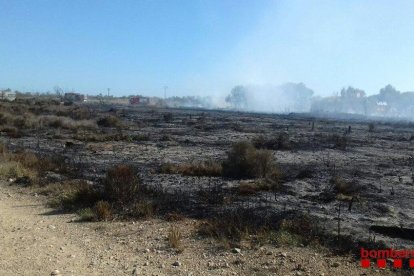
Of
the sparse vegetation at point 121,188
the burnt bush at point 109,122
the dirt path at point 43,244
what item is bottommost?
the burnt bush at point 109,122

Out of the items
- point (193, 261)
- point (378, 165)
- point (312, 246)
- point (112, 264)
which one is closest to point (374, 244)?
point (312, 246)

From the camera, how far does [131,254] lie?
8.14 m

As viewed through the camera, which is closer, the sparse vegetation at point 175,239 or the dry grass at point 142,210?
the sparse vegetation at point 175,239

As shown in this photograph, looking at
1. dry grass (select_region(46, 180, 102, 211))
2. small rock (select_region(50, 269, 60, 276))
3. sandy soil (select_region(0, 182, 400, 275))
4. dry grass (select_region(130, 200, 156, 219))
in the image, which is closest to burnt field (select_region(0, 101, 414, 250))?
dry grass (select_region(130, 200, 156, 219))

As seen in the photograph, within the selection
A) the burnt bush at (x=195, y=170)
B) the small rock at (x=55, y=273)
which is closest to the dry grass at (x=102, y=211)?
the small rock at (x=55, y=273)

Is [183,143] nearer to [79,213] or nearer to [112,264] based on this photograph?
[79,213]

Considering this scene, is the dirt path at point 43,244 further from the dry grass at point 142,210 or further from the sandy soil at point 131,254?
the dry grass at point 142,210

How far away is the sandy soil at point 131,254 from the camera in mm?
7305

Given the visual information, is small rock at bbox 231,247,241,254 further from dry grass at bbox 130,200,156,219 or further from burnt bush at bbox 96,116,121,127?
burnt bush at bbox 96,116,121,127

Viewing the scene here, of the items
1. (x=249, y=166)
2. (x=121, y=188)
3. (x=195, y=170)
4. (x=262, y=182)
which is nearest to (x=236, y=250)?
(x=121, y=188)

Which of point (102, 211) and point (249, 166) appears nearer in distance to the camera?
point (102, 211)

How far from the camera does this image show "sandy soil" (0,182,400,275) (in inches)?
288

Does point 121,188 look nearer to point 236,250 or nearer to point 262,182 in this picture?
point 236,250

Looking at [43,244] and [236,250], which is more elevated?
[236,250]
